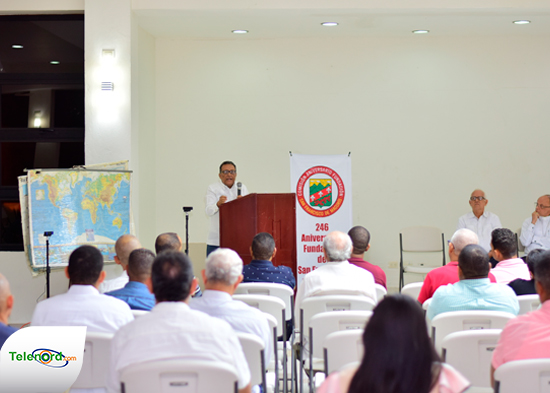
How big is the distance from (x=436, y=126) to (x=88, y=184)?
15.4 feet

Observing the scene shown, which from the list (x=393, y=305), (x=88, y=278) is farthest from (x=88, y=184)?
(x=393, y=305)

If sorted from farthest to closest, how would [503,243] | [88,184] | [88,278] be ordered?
[88,184]
[503,243]
[88,278]

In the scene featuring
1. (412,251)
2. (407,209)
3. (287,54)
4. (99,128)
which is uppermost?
(287,54)

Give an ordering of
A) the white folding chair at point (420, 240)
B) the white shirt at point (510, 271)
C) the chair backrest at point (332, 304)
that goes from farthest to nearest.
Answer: the white folding chair at point (420, 240)
the white shirt at point (510, 271)
the chair backrest at point (332, 304)

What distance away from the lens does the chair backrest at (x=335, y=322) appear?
2889 millimetres

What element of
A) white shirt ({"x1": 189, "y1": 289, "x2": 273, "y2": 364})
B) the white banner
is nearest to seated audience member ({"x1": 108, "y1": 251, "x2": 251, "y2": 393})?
white shirt ({"x1": 189, "y1": 289, "x2": 273, "y2": 364})

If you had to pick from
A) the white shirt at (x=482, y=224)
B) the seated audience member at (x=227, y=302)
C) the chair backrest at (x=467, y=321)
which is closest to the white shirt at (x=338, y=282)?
the chair backrest at (x=467, y=321)

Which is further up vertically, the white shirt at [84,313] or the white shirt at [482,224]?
the white shirt at [482,224]

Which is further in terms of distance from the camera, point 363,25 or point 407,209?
point 407,209

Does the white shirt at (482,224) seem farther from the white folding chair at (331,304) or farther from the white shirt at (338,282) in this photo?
the white folding chair at (331,304)

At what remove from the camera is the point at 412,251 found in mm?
7699

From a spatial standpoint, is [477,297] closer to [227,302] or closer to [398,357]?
[227,302]

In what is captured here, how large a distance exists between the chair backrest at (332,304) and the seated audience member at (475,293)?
0.40m

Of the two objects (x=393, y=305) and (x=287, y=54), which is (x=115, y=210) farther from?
(x=393, y=305)
